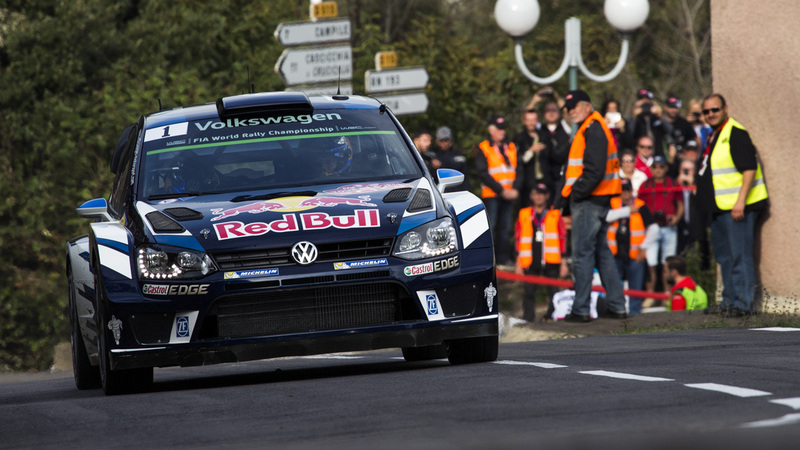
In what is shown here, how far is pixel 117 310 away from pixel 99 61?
23921 mm

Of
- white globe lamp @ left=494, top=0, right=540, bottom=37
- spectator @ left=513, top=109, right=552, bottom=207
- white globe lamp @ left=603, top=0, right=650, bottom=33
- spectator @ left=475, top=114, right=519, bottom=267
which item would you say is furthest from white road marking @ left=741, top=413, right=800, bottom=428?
white globe lamp @ left=603, top=0, right=650, bottom=33

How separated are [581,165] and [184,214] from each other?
6.78 metres

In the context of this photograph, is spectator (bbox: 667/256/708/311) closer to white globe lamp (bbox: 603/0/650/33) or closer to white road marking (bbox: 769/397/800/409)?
white globe lamp (bbox: 603/0/650/33)

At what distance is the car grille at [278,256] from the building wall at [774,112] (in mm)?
6323

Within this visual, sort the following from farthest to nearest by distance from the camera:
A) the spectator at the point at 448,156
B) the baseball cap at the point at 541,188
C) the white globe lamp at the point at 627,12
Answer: the white globe lamp at the point at 627,12
the spectator at the point at 448,156
the baseball cap at the point at 541,188

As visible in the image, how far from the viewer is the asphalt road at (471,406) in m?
6.16

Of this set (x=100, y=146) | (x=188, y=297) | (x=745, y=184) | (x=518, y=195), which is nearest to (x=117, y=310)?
(x=188, y=297)

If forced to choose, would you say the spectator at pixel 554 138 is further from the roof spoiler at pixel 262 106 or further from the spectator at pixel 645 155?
the roof spoiler at pixel 262 106

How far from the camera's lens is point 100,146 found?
27.8m

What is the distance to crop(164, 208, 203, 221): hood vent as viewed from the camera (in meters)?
9.21

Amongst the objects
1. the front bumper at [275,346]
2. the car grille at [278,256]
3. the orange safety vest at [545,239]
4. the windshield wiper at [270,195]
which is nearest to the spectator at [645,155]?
the orange safety vest at [545,239]

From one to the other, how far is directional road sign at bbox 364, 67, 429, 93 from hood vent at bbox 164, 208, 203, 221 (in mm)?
11723

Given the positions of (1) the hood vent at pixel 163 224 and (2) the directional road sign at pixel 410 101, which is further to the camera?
(2) the directional road sign at pixel 410 101

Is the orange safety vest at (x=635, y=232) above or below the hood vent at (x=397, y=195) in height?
below
